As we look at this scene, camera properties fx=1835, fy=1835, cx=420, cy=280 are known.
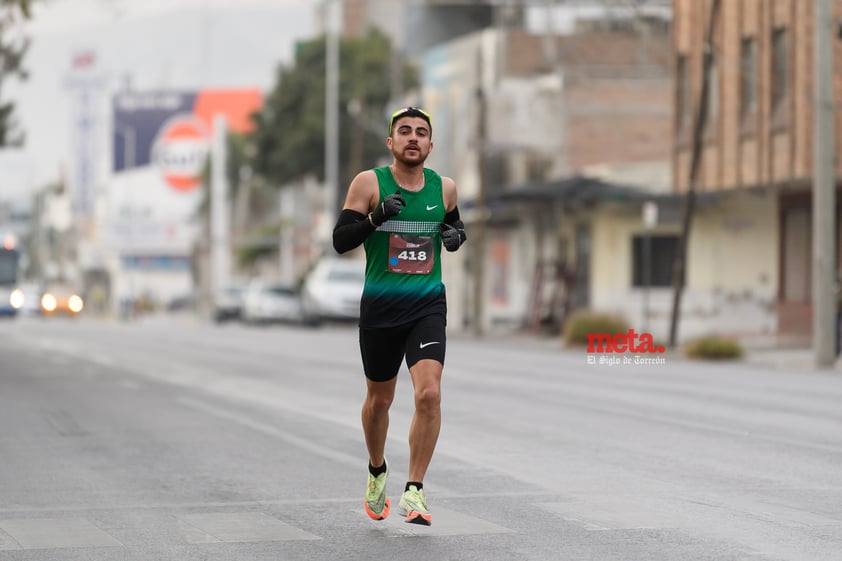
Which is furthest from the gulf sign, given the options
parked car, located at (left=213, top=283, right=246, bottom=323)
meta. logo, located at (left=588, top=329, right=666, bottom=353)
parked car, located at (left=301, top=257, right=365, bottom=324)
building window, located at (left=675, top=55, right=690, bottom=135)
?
meta. logo, located at (left=588, top=329, right=666, bottom=353)

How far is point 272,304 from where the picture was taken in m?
63.7

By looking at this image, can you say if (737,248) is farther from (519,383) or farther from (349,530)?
(349,530)

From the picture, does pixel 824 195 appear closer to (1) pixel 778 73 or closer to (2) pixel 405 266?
(1) pixel 778 73

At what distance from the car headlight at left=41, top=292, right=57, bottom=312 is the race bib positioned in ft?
238

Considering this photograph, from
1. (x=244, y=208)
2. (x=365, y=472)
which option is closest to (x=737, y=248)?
(x=365, y=472)

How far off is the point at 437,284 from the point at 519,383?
45.2 feet

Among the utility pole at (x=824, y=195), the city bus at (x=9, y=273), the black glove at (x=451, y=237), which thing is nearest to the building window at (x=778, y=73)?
the utility pole at (x=824, y=195)

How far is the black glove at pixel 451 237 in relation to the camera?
9.33m

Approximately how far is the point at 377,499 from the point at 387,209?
1554mm

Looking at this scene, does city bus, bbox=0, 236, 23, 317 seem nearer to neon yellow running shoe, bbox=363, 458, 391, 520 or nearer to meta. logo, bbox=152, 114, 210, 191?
neon yellow running shoe, bbox=363, 458, 391, 520

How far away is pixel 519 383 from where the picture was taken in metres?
23.2

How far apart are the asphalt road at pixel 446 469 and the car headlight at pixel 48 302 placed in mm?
56803

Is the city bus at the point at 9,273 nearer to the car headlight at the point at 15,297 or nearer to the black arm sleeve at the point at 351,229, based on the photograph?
the car headlight at the point at 15,297

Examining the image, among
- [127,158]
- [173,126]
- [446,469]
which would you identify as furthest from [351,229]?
[127,158]
